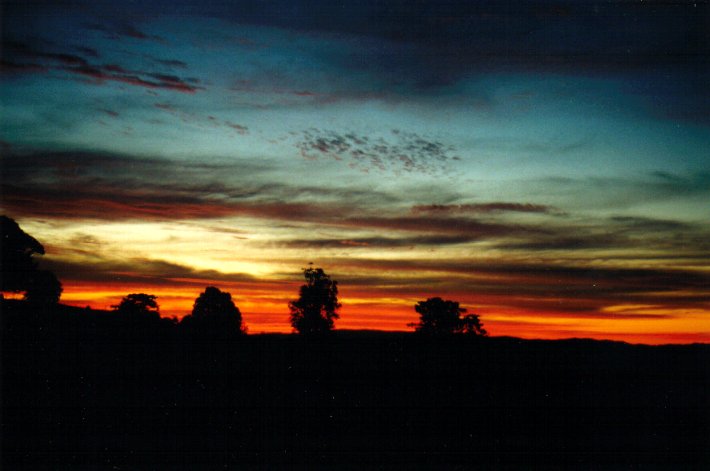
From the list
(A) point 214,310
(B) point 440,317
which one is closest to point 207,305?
(A) point 214,310

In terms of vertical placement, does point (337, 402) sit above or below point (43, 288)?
below

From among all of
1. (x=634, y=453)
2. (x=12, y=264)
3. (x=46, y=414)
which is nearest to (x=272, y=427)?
(x=46, y=414)

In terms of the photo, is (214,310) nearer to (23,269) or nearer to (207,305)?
(207,305)

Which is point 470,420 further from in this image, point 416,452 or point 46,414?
point 46,414

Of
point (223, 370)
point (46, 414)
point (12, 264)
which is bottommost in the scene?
point (46, 414)

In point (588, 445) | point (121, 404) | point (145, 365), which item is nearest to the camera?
point (588, 445)

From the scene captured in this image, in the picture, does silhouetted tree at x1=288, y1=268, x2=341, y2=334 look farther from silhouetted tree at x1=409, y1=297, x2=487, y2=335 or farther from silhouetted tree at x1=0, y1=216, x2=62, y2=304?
silhouetted tree at x1=0, y1=216, x2=62, y2=304

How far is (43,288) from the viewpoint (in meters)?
22.2

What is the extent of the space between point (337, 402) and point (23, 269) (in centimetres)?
1314

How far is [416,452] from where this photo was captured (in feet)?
49.8

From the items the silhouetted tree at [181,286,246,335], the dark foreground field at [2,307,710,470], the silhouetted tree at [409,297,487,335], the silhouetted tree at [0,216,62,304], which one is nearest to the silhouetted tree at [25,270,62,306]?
the silhouetted tree at [0,216,62,304]

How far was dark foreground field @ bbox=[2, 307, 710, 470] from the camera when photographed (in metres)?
15.0

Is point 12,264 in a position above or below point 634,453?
above

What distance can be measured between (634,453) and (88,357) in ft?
64.2
